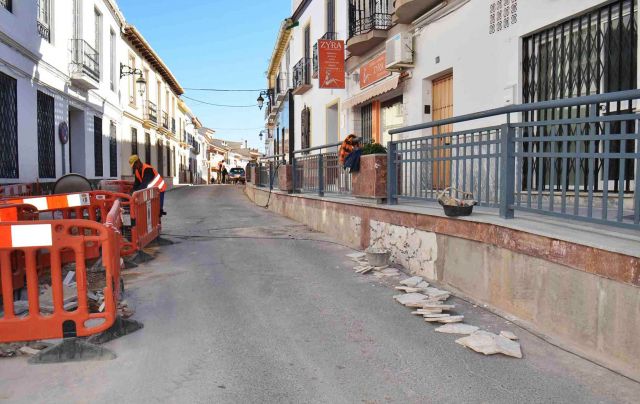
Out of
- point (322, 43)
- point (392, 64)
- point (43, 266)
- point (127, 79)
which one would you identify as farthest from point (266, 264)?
point (127, 79)

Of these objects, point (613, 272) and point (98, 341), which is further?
point (98, 341)

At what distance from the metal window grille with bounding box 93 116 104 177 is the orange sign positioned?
958 centimetres

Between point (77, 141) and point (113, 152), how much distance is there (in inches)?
155

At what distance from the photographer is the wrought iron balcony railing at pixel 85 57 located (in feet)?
46.8

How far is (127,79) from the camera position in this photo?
21984mm

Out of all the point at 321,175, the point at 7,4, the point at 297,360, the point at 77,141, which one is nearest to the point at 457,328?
the point at 297,360

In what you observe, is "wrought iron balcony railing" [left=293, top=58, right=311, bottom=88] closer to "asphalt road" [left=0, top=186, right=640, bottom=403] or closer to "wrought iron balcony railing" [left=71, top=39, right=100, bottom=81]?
"wrought iron balcony railing" [left=71, top=39, right=100, bottom=81]

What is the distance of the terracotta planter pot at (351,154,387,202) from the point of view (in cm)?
687

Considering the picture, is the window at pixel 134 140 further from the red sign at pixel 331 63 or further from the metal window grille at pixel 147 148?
the red sign at pixel 331 63

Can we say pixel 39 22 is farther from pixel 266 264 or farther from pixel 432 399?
pixel 432 399

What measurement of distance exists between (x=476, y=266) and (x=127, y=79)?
20988mm

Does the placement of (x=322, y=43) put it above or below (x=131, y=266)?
above

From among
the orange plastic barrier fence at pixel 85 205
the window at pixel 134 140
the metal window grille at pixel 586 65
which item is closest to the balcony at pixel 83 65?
the window at pixel 134 140

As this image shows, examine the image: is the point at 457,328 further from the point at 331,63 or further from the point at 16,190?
the point at 331,63
